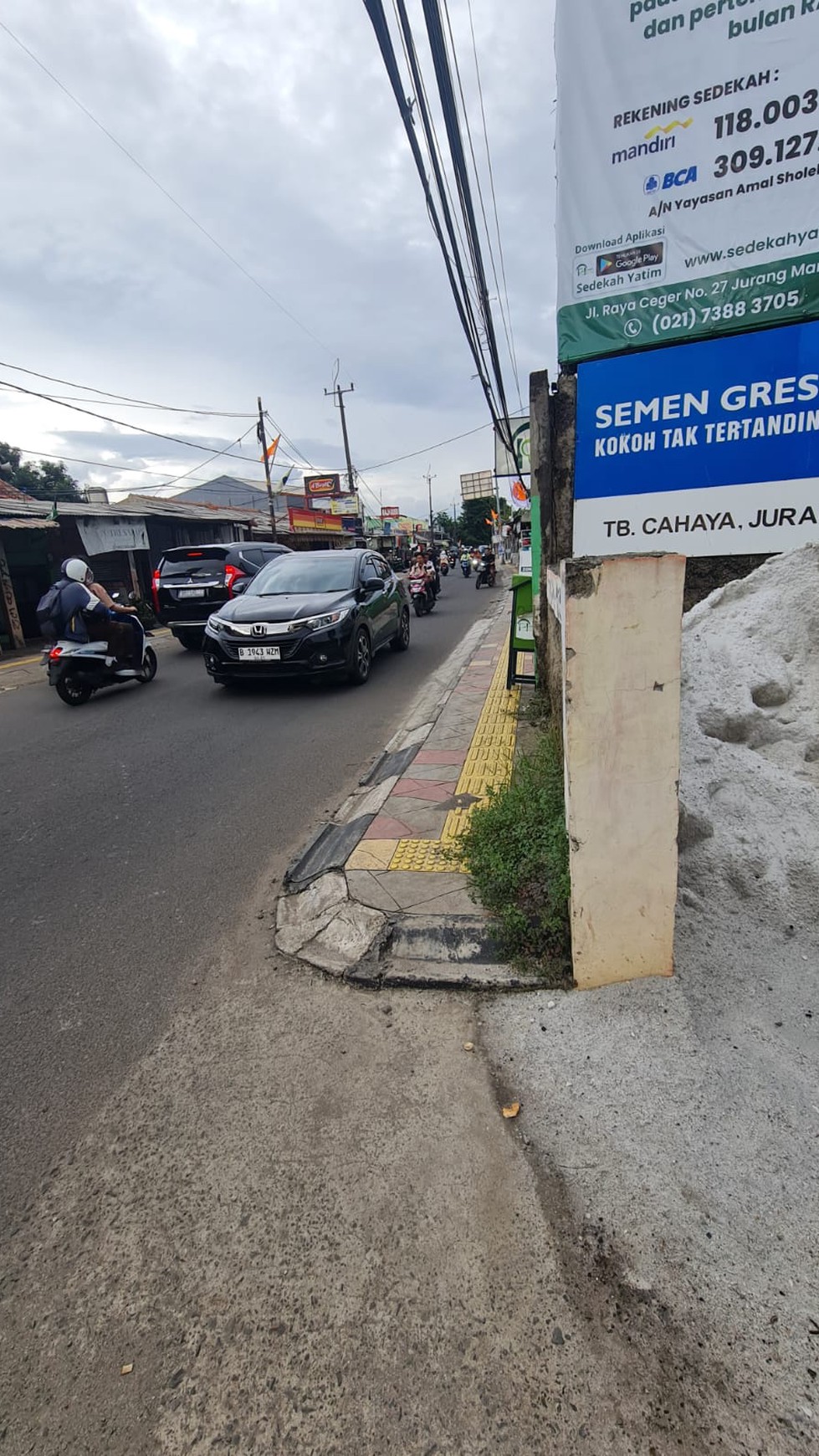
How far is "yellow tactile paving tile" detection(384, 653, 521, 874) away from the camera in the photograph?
3.57 meters

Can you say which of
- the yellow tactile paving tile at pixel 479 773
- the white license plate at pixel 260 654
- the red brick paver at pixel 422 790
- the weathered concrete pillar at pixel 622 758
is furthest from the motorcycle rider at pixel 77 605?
the weathered concrete pillar at pixel 622 758

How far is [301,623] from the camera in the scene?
727 centimetres

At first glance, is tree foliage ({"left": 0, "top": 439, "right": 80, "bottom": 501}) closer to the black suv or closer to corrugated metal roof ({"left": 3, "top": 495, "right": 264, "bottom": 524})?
corrugated metal roof ({"left": 3, "top": 495, "right": 264, "bottom": 524})

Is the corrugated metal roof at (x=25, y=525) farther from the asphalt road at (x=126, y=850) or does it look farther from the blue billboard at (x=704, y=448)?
the blue billboard at (x=704, y=448)

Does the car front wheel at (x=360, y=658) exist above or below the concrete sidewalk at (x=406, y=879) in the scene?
above

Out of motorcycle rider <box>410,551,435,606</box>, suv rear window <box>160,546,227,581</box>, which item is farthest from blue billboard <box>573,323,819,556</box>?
motorcycle rider <box>410,551,435,606</box>

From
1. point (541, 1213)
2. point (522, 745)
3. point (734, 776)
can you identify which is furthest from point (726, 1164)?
point (522, 745)

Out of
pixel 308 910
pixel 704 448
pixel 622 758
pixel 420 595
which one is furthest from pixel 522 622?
pixel 420 595

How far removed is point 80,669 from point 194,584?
3933mm

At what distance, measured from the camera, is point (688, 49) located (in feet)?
15.8

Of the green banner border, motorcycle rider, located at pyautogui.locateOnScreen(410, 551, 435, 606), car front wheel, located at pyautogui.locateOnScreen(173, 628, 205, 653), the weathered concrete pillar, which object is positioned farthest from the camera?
motorcycle rider, located at pyautogui.locateOnScreen(410, 551, 435, 606)

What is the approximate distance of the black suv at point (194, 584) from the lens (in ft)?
37.4

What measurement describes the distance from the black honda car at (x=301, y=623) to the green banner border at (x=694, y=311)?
3.46m

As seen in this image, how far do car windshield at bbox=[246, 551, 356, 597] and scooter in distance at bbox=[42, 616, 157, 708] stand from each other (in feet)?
6.01
